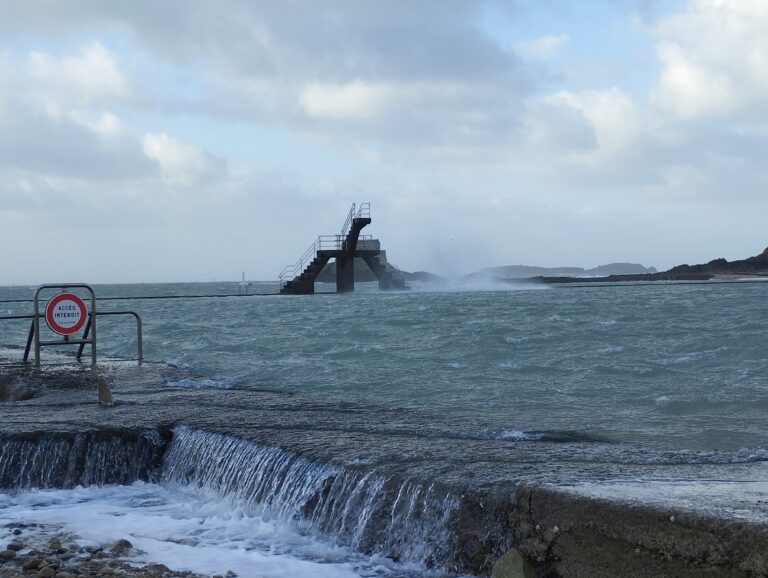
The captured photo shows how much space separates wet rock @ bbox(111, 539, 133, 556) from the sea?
12 centimetres

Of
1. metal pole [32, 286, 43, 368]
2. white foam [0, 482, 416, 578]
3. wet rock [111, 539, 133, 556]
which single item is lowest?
white foam [0, 482, 416, 578]

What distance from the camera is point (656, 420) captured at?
11516 mm

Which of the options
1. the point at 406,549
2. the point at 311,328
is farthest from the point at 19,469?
the point at 311,328

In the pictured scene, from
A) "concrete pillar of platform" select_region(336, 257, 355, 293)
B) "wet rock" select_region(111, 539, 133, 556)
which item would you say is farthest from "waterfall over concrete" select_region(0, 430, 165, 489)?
"concrete pillar of platform" select_region(336, 257, 355, 293)

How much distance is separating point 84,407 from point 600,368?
425 inches

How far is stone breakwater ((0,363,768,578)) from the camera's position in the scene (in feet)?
14.7

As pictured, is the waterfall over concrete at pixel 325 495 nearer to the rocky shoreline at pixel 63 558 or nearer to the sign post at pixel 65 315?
the rocky shoreline at pixel 63 558

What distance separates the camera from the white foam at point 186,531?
5621 millimetres

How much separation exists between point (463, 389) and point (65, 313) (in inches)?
268

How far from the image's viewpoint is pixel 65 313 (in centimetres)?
1335

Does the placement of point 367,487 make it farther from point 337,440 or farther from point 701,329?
point 701,329

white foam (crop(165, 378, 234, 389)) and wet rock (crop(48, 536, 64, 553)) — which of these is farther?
white foam (crop(165, 378, 234, 389))

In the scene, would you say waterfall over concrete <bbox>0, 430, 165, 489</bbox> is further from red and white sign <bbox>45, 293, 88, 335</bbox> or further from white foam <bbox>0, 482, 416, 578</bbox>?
red and white sign <bbox>45, 293, 88, 335</bbox>

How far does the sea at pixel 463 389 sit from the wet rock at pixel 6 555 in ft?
2.56
